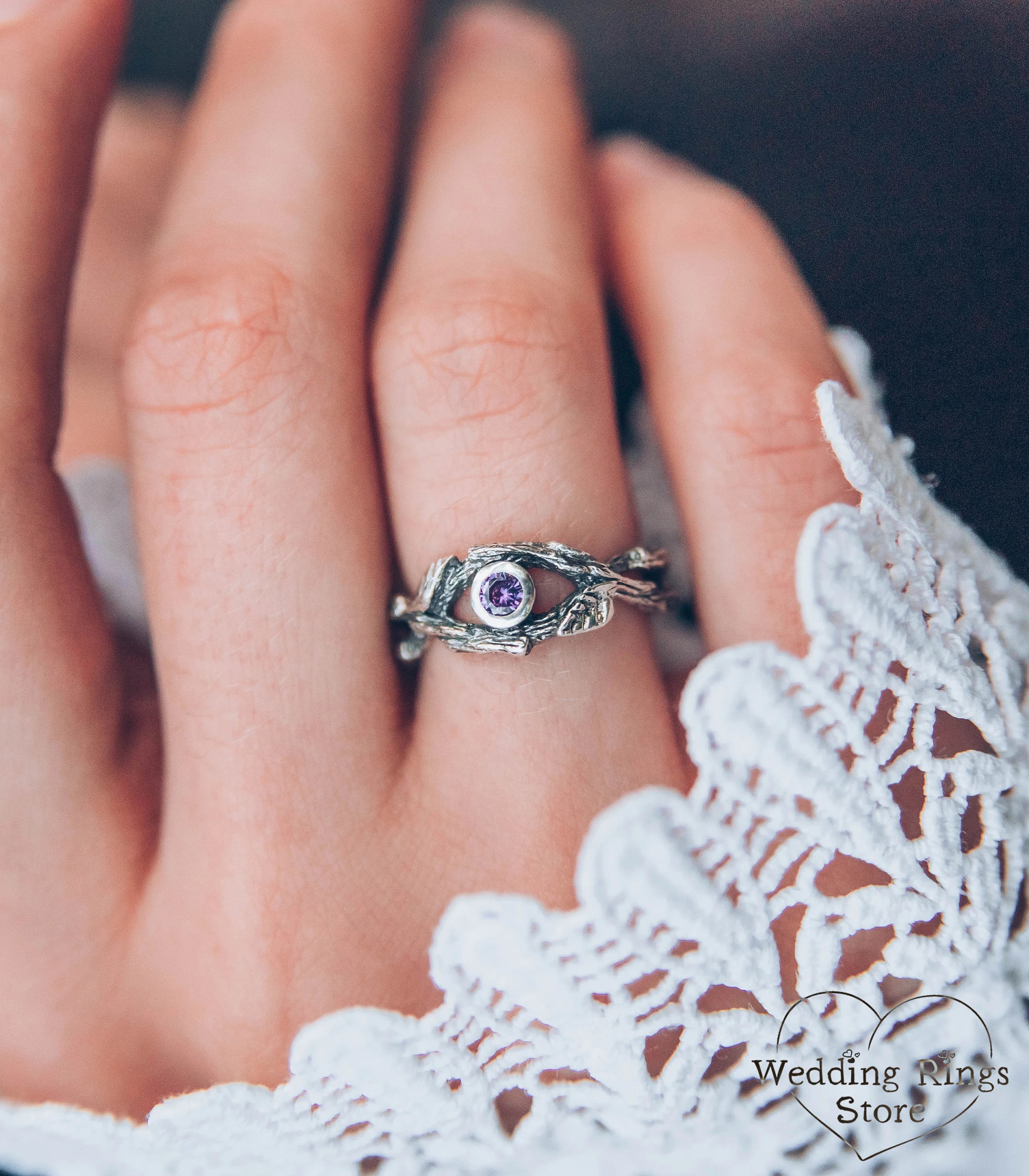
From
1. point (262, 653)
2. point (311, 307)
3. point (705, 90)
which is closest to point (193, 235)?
point (311, 307)

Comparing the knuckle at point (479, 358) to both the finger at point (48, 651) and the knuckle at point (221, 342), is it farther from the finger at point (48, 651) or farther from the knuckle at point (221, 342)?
the finger at point (48, 651)

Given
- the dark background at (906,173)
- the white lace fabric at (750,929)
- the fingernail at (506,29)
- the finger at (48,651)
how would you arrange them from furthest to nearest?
1. the fingernail at (506,29)
2. the dark background at (906,173)
3. the finger at (48,651)
4. the white lace fabric at (750,929)

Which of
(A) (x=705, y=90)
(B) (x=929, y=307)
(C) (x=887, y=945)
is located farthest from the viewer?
(A) (x=705, y=90)

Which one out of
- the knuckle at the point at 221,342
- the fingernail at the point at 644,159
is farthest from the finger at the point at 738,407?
the knuckle at the point at 221,342

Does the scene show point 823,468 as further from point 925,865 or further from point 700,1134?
point 700,1134

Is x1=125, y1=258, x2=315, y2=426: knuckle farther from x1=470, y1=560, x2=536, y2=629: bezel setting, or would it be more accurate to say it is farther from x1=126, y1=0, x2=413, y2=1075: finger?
x1=470, y1=560, x2=536, y2=629: bezel setting
